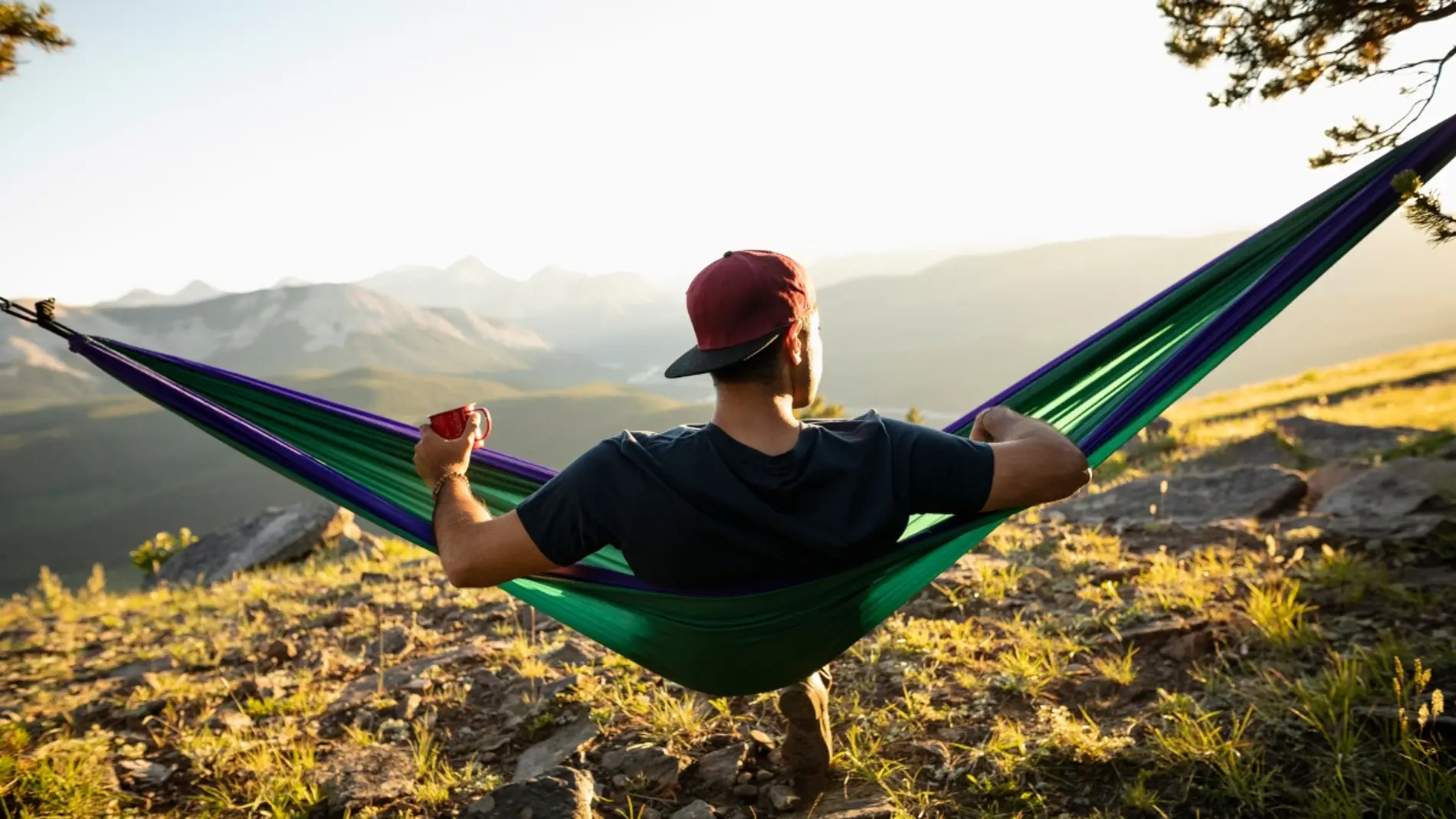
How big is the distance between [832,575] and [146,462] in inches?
3912

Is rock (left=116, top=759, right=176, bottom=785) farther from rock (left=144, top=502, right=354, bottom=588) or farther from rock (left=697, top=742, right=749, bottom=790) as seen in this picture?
rock (left=144, top=502, right=354, bottom=588)

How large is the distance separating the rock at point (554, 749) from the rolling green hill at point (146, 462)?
5739cm

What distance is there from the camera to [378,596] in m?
4.76

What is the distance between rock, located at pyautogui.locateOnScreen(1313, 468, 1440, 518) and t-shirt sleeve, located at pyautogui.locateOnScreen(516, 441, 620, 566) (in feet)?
14.1

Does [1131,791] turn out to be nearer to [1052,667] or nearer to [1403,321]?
[1052,667]

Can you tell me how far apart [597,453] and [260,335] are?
167902 mm

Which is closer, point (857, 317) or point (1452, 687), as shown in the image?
point (1452, 687)

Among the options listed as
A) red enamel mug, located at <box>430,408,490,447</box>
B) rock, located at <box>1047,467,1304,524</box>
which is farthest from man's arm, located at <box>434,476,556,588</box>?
rock, located at <box>1047,467,1304,524</box>

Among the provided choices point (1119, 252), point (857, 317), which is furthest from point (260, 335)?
point (1119, 252)

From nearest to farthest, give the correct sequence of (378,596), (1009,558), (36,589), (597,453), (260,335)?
1. (597,453)
2. (1009,558)
3. (378,596)
4. (36,589)
5. (260,335)

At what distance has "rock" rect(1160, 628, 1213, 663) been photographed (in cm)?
290

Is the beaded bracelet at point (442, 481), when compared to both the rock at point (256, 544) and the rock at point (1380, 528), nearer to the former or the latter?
the rock at point (1380, 528)

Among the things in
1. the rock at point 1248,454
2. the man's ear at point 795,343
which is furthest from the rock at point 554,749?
the rock at point 1248,454

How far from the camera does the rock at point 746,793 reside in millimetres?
2348
